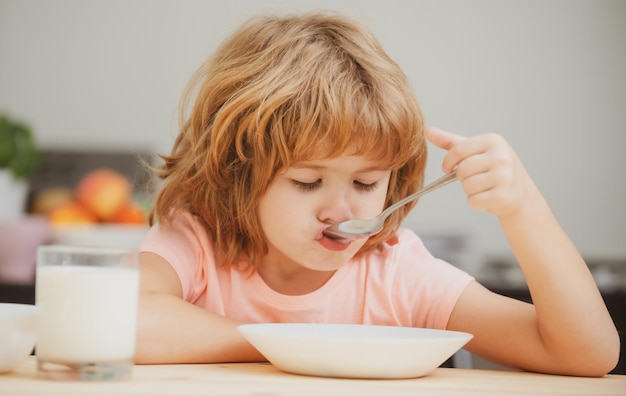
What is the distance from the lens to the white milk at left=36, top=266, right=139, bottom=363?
2.49ft

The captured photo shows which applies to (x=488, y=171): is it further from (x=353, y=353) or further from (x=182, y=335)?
(x=182, y=335)

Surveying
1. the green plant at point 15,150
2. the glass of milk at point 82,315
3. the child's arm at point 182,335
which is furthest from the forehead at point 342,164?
the green plant at point 15,150

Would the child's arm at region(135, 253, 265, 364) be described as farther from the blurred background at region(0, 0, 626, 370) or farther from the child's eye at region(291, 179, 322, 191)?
the blurred background at region(0, 0, 626, 370)

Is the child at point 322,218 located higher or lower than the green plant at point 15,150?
lower

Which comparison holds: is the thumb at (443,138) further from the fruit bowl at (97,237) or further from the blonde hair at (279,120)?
the fruit bowl at (97,237)

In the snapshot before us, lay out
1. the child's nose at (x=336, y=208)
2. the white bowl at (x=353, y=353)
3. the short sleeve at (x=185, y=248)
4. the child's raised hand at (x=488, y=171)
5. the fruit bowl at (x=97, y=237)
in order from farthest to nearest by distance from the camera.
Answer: the fruit bowl at (x=97, y=237) → the short sleeve at (x=185, y=248) → the child's nose at (x=336, y=208) → the child's raised hand at (x=488, y=171) → the white bowl at (x=353, y=353)

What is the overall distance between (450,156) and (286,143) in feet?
0.94

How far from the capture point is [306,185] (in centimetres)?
120

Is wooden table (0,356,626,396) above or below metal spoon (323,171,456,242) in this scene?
below

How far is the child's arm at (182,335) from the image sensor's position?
1.01m

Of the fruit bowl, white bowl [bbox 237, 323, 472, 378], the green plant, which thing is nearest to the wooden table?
white bowl [bbox 237, 323, 472, 378]

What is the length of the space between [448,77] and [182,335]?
301 cm

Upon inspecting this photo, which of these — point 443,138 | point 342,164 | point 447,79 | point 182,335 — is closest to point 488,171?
point 443,138

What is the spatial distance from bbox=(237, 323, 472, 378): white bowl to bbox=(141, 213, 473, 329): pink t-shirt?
0.43 metres
